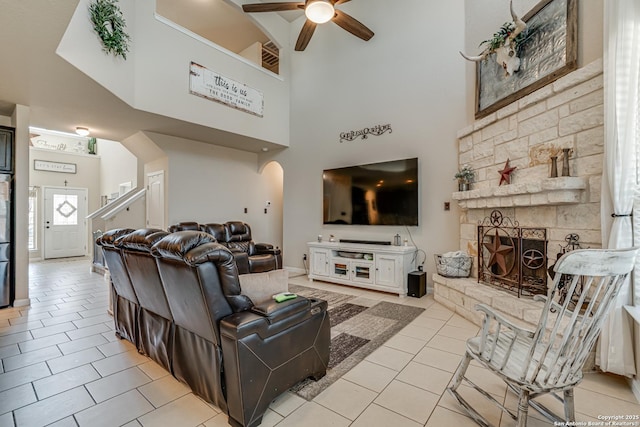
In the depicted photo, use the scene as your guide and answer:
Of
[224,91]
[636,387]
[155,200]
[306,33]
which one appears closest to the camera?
[636,387]

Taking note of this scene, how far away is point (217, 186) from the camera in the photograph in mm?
6195

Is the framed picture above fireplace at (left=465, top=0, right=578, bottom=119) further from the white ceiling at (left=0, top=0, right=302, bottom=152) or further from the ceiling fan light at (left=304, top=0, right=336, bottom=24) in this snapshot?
the white ceiling at (left=0, top=0, right=302, bottom=152)

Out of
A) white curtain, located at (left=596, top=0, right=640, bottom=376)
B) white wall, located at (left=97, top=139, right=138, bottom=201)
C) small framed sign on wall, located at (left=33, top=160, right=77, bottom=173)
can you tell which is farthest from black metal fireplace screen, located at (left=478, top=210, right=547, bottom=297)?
small framed sign on wall, located at (left=33, top=160, right=77, bottom=173)

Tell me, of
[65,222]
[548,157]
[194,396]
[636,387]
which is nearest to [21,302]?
[194,396]

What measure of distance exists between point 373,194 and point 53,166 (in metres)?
9.39

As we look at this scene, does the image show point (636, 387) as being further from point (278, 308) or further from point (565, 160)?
point (278, 308)

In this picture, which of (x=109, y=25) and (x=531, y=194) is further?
(x=109, y=25)

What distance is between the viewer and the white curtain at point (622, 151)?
1.97 m

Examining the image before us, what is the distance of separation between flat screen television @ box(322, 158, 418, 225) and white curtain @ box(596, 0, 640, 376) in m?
2.51

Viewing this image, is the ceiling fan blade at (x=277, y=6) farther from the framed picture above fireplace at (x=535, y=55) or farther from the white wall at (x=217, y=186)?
the white wall at (x=217, y=186)

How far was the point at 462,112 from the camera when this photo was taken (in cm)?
414

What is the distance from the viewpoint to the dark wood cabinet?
12.5 feet

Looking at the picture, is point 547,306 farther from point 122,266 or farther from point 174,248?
point 122,266

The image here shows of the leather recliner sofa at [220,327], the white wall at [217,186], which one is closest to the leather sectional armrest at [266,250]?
the white wall at [217,186]
